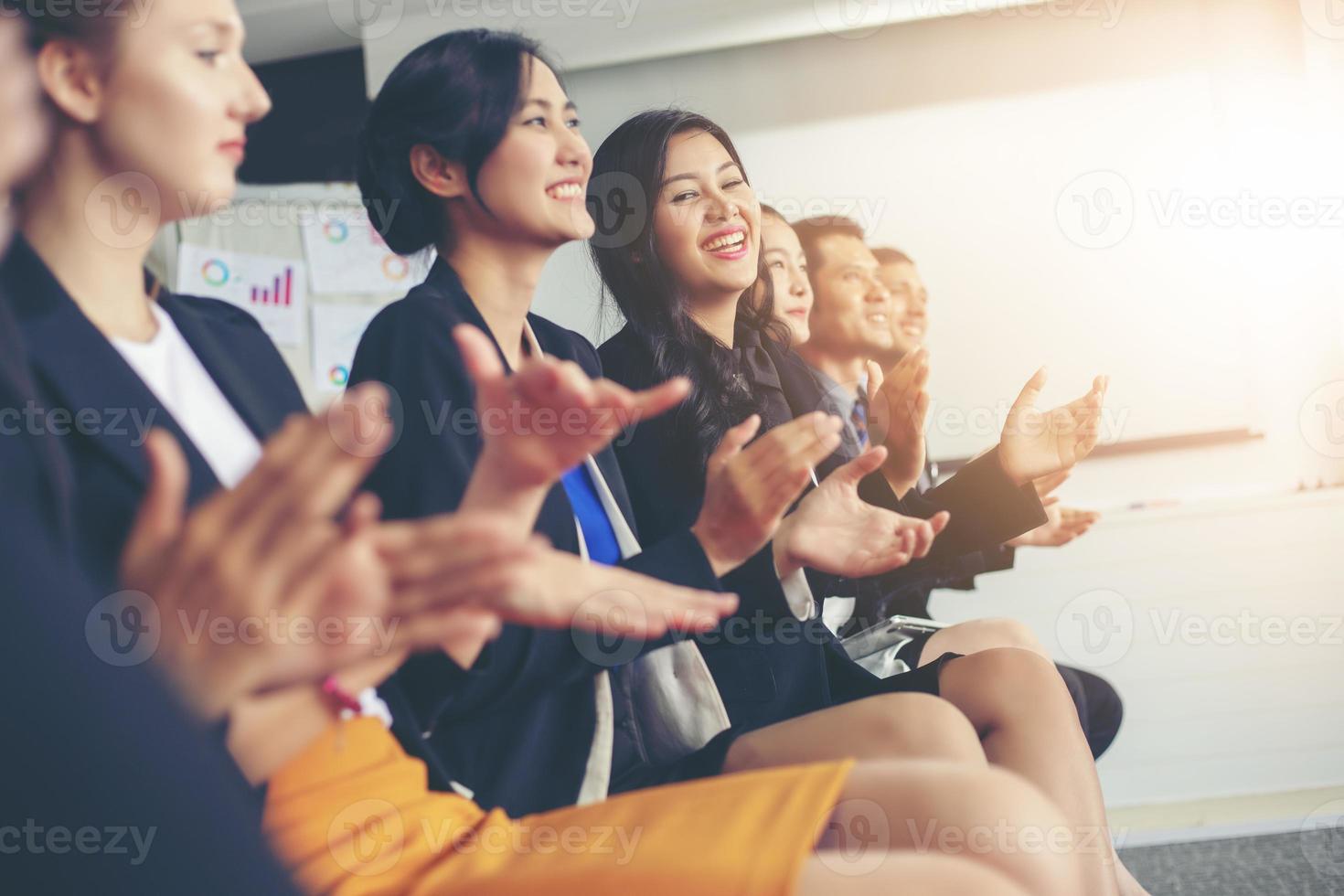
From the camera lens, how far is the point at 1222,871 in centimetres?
174

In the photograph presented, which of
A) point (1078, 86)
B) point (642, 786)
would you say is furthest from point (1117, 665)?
point (642, 786)

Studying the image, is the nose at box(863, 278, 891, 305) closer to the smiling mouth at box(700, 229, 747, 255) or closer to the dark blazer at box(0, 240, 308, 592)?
the smiling mouth at box(700, 229, 747, 255)

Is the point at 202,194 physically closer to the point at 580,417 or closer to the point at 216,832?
the point at 580,417

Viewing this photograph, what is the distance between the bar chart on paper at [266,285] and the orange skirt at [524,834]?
202 centimetres

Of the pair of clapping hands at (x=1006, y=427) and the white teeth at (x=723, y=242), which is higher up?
the white teeth at (x=723, y=242)

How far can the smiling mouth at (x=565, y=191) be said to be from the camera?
0.99 meters

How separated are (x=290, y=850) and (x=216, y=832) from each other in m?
0.22

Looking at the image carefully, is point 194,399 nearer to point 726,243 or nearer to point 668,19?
point 726,243

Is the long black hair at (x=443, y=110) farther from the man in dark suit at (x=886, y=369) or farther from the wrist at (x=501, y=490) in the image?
the man in dark suit at (x=886, y=369)

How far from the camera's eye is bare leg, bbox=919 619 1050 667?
1232 mm

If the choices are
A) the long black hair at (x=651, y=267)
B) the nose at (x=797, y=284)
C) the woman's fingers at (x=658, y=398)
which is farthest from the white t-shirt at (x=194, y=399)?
the nose at (x=797, y=284)

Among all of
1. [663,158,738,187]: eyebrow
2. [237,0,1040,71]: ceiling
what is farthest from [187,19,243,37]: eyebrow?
[237,0,1040,71]: ceiling

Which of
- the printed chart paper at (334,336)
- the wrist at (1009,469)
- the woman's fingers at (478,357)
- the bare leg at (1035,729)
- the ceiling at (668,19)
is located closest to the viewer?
the woman's fingers at (478,357)

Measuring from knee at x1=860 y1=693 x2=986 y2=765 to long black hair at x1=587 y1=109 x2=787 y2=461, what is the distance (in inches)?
17.8
